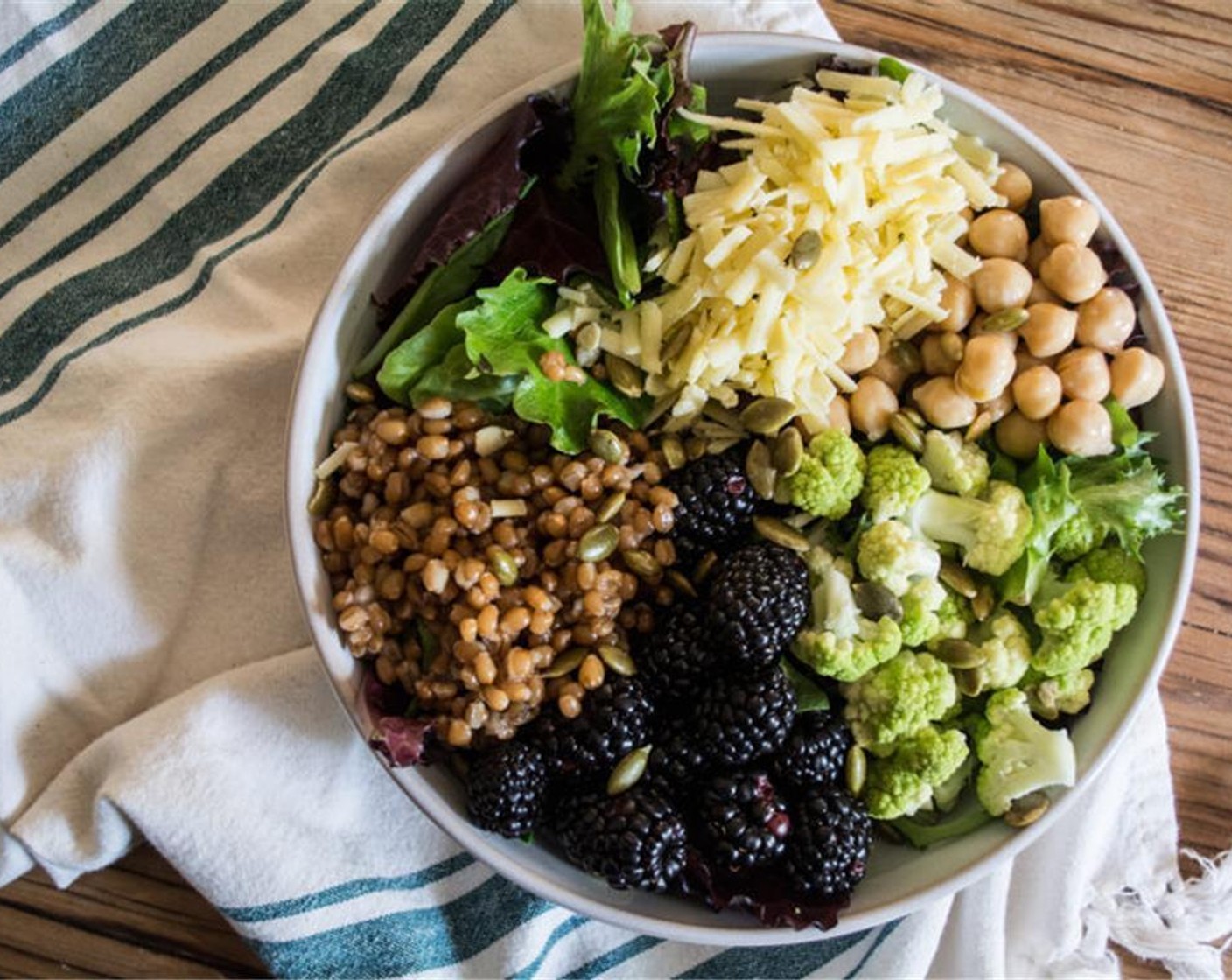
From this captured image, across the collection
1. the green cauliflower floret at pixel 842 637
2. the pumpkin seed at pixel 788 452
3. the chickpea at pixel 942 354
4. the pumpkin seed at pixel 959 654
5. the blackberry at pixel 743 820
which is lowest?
the blackberry at pixel 743 820

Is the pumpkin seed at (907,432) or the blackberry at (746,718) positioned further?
the pumpkin seed at (907,432)

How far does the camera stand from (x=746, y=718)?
1.39 m

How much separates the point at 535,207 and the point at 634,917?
31.5 inches

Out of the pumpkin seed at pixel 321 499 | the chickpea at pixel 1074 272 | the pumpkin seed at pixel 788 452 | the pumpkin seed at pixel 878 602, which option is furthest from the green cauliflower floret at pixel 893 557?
the pumpkin seed at pixel 321 499

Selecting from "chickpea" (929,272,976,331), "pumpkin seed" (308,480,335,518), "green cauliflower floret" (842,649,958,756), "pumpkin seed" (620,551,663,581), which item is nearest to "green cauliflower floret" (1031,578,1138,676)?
"green cauliflower floret" (842,649,958,756)

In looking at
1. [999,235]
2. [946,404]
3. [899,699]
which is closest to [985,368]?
[946,404]

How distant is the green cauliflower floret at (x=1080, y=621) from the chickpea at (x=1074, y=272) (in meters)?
0.33

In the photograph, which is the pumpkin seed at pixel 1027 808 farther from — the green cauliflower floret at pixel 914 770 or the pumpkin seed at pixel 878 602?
the pumpkin seed at pixel 878 602

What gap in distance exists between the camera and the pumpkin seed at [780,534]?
149 cm

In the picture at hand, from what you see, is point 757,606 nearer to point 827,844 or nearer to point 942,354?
point 827,844

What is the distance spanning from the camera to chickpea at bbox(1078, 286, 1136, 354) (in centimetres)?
151

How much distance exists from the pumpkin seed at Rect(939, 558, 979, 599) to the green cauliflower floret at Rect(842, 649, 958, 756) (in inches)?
3.4

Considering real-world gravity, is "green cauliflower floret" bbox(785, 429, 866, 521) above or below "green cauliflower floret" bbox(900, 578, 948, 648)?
above

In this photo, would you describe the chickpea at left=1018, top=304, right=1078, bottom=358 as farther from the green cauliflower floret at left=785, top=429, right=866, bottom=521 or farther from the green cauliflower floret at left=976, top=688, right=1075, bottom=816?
the green cauliflower floret at left=976, top=688, right=1075, bottom=816
